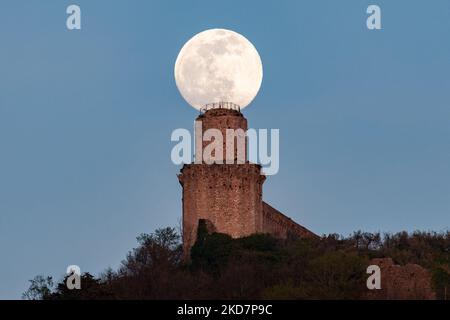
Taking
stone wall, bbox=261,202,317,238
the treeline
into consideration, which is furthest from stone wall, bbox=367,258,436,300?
stone wall, bbox=261,202,317,238

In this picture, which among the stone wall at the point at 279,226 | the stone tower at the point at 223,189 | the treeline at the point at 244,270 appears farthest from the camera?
the stone wall at the point at 279,226

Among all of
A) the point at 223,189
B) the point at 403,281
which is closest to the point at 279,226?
the point at 223,189

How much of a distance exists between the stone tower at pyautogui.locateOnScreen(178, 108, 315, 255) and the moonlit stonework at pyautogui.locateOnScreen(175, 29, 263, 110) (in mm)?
1122

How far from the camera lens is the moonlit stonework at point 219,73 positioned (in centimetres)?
11219

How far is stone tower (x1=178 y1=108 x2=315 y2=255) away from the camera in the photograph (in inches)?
4343

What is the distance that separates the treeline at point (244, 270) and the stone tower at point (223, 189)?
104 centimetres

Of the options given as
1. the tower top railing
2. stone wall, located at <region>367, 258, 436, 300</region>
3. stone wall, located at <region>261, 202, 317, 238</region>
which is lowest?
stone wall, located at <region>367, 258, 436, 300</region>

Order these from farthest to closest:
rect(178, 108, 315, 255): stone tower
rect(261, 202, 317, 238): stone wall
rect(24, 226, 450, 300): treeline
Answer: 1. rect(261, 202, 317, 238): stone wall
2. rect(178, 108, 315, 255): stone tower
3. rect(24, 226, 450, 300): treeline

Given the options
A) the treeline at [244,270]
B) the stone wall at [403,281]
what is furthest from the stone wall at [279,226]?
the stone wall at [403,281]

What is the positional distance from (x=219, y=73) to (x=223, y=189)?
22.3 feet

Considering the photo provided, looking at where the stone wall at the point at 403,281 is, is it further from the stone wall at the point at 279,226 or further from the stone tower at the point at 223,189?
the stone wall at the point at 279,226

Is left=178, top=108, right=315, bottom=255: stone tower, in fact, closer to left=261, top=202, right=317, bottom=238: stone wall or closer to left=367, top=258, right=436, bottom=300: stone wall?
left=261, top=202, right=317, bottom=238: stone wall

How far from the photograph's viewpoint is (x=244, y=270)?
345ft
